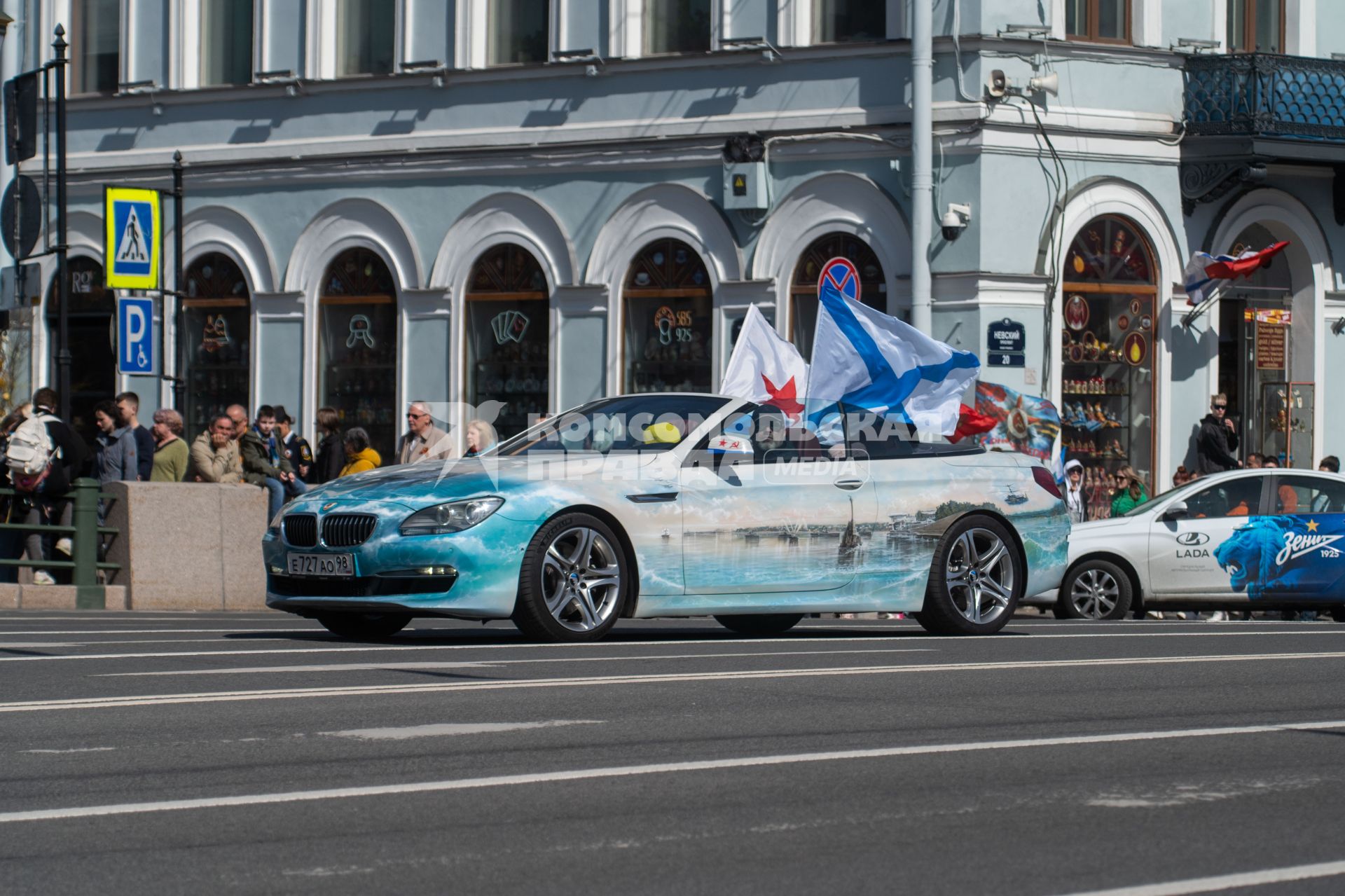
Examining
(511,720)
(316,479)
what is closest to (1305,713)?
(511,720)

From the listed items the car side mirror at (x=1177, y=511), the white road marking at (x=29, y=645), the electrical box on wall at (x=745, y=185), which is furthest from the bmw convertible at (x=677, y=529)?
the electrical box on wall at (x=745, y=185)

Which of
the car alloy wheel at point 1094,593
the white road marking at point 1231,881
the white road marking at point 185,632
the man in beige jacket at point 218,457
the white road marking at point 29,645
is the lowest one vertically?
the car alloy wheel at point 1094,593

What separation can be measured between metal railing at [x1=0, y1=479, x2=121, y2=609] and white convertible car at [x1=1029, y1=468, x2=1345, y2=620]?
8275 mm

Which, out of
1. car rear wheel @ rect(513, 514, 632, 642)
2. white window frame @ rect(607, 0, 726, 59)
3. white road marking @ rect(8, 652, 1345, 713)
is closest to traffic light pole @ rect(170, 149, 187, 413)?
white window frame @ rect(607, 0, 726, 59)

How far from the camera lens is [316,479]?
74.4 ft

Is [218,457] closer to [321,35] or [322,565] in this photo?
[322,565]

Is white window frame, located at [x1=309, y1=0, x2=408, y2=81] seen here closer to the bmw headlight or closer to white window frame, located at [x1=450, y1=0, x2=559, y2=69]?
white window frame, located at [x1=450, y1=0, x2=559, y2=69]

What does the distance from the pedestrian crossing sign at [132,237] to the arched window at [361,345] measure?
247 cm

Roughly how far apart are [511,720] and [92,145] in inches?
949

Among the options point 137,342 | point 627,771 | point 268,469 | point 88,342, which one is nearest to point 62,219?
point 137,342

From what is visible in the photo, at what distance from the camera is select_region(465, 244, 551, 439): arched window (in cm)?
2755

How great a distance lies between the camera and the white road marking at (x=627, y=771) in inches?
254

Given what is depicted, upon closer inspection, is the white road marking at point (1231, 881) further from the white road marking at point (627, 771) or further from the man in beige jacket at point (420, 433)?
the man in beige jacket at point (420, 433)

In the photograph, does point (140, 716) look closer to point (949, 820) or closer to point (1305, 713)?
point (949, 820)
